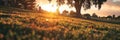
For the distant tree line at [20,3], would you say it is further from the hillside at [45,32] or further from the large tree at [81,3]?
the hillside at [45,32]

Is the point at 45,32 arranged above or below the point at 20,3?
above

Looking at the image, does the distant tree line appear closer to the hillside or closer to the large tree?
the large tree

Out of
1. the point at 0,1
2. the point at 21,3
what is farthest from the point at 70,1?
the point at 21,3

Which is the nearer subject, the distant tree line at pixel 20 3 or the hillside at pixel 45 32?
the hillside at pixel 45 32

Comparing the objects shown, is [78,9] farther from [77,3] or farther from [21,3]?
[21,3]

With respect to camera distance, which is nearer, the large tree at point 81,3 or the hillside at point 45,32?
the hillside at point 45,32

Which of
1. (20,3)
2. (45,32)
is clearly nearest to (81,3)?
(20,3)

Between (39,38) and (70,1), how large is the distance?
59.6 meters

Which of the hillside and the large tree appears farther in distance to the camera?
the large tree

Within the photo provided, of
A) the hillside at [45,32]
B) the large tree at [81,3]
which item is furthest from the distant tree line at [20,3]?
the hillside at [45,32]

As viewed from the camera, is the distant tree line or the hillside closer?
the hillside

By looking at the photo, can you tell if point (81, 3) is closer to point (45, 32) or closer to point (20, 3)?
point (20, 3)

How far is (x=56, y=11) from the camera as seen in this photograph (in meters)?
69.8

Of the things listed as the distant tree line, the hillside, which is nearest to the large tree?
the distant tree line
